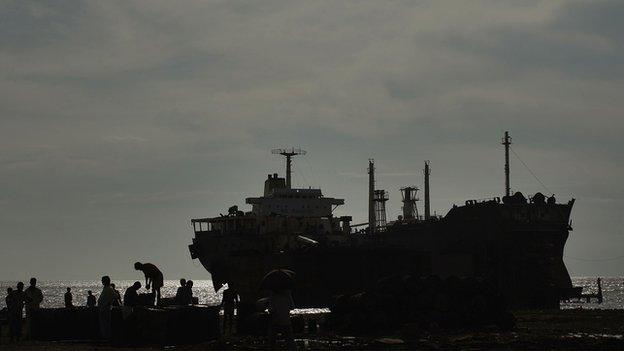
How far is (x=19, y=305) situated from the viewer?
68.9ft

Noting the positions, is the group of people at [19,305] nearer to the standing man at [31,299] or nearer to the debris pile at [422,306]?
the standing man at [31,299]

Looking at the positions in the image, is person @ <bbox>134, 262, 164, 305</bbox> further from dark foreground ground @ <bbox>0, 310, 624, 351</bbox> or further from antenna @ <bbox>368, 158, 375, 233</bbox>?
antenna @ <bbox>368, 158, 375, 233</bbox>

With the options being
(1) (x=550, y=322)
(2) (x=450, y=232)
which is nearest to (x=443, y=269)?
(2) (x=450, y=232)

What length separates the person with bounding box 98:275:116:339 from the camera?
63.6 ft

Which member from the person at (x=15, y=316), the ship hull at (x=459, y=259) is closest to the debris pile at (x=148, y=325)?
the person at (x=15, y=316)

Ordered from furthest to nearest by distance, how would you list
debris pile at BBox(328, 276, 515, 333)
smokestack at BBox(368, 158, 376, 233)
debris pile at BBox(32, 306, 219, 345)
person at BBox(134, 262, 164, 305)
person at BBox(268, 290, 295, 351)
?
smokestack at BBox(368, 158, 376, 233), debris pile at BBox(328, 276, 515, 333), person at BBox(134, 262, 164, 305), debris pile at BBox(32, 306, 219, 345), person at BBox(268, 290, 295, 351)

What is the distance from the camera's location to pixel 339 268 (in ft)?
181

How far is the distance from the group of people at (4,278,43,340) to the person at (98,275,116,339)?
206 centimetres

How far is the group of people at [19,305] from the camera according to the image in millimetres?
20906

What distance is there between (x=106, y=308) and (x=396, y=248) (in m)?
39.8

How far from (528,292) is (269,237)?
17691mm

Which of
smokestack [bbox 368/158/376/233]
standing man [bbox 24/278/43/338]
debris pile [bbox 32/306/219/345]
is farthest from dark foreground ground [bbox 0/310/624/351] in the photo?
smokestack [bbox 368/158/376/233]

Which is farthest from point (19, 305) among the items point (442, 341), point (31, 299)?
point (442, 341)

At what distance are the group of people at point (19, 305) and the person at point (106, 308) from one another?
2059mm
